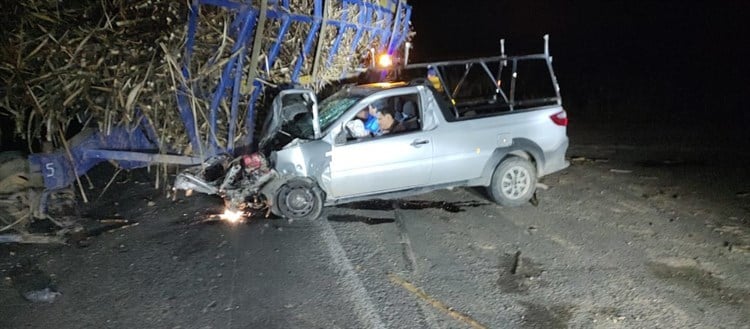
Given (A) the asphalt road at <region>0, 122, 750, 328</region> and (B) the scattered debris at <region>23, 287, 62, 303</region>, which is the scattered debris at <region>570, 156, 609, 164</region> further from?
(B) the scattered debris at <region>23, 287, 62, 303</region>

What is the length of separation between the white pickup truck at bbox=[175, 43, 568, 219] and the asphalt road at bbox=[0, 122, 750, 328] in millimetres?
361

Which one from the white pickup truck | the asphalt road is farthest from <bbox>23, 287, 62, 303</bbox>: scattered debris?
the white pickup truck

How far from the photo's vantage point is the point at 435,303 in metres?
4.63

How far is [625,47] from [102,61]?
29.3 m

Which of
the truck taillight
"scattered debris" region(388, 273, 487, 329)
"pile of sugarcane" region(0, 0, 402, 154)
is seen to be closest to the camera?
"scattered debris" region(388, 273, 487, 329)

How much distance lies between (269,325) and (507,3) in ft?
144

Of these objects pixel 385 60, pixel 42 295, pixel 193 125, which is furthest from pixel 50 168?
pixel 385 60

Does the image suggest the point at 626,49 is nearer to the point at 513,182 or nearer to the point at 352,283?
the point at 513,182

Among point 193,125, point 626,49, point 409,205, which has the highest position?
point 626,49

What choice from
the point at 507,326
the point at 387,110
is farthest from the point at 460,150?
the point at 507,326

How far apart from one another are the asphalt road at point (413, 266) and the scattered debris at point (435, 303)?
0.05ft

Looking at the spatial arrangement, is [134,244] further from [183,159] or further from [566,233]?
[566,233]

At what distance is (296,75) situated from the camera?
884 cm

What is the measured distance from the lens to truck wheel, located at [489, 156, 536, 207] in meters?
7.14
